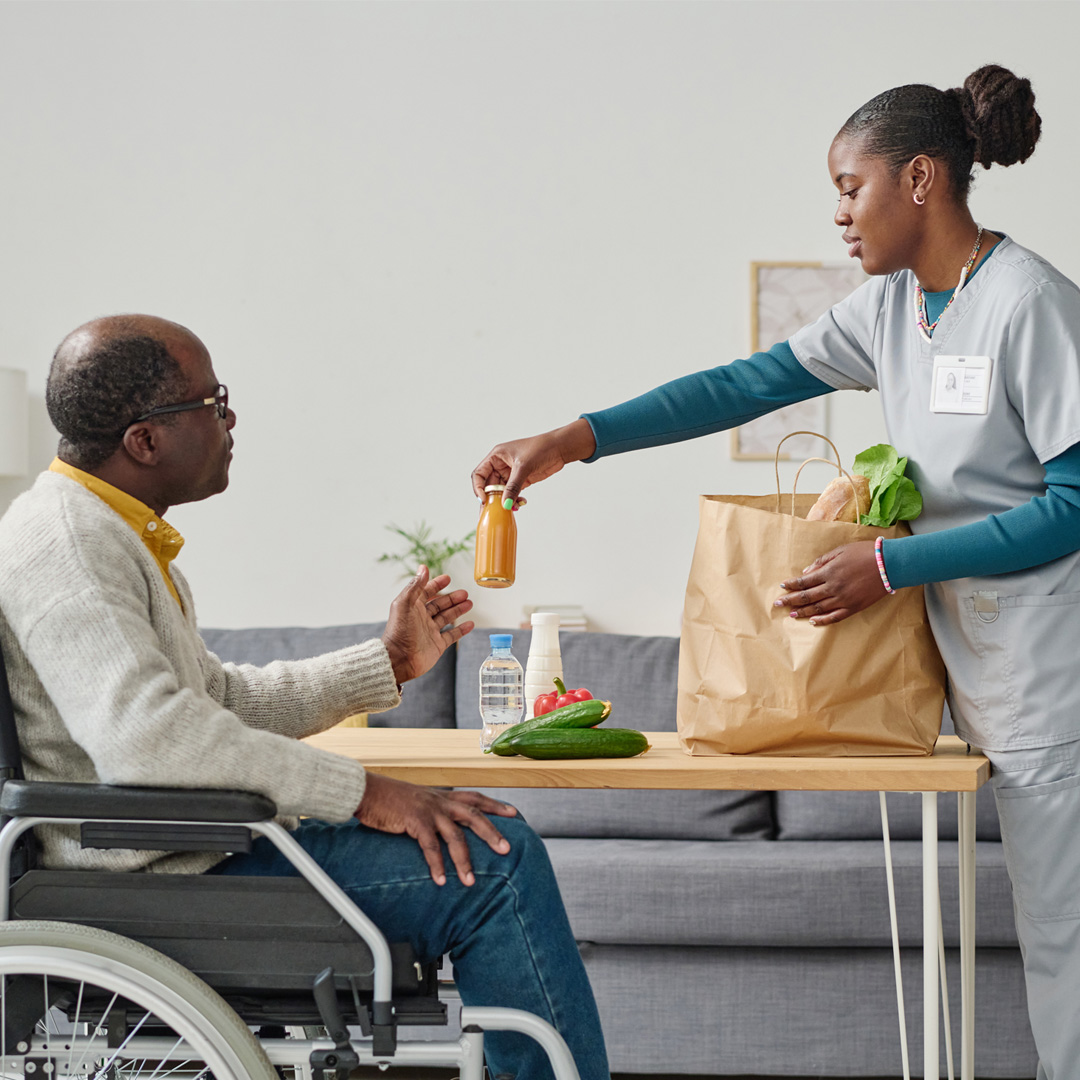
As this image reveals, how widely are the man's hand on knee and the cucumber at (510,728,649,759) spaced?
18 centimetres

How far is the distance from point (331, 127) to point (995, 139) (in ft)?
8.40

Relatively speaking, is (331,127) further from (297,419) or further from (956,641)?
(956,641)

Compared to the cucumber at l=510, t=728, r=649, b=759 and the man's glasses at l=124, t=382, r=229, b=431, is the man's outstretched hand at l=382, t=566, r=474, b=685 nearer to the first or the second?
the cucumber at l=510, t=728, r=649, b=759

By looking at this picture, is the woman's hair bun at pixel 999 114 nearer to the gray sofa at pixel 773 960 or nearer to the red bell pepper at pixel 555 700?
the red bell pepper at pixel 555 700

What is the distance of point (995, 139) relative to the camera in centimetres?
147

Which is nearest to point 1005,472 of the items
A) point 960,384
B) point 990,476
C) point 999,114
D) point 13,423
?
point 990,476

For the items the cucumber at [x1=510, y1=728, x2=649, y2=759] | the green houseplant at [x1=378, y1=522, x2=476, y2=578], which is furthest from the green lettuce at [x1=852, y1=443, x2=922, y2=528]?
the green houseplant at [x1=378, y1=522, x2=476, y2=578]

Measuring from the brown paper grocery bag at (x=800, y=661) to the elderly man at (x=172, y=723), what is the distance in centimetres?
34

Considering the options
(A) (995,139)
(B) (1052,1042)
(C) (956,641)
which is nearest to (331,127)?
(A) (995,139)

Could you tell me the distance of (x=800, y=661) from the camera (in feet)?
4.71

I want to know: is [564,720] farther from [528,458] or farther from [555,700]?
[528,458]

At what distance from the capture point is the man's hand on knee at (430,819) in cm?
126

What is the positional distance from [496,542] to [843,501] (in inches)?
18.8

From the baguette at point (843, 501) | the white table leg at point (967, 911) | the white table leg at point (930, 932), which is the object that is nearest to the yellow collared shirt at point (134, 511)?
the baguette at point (843, 501)
